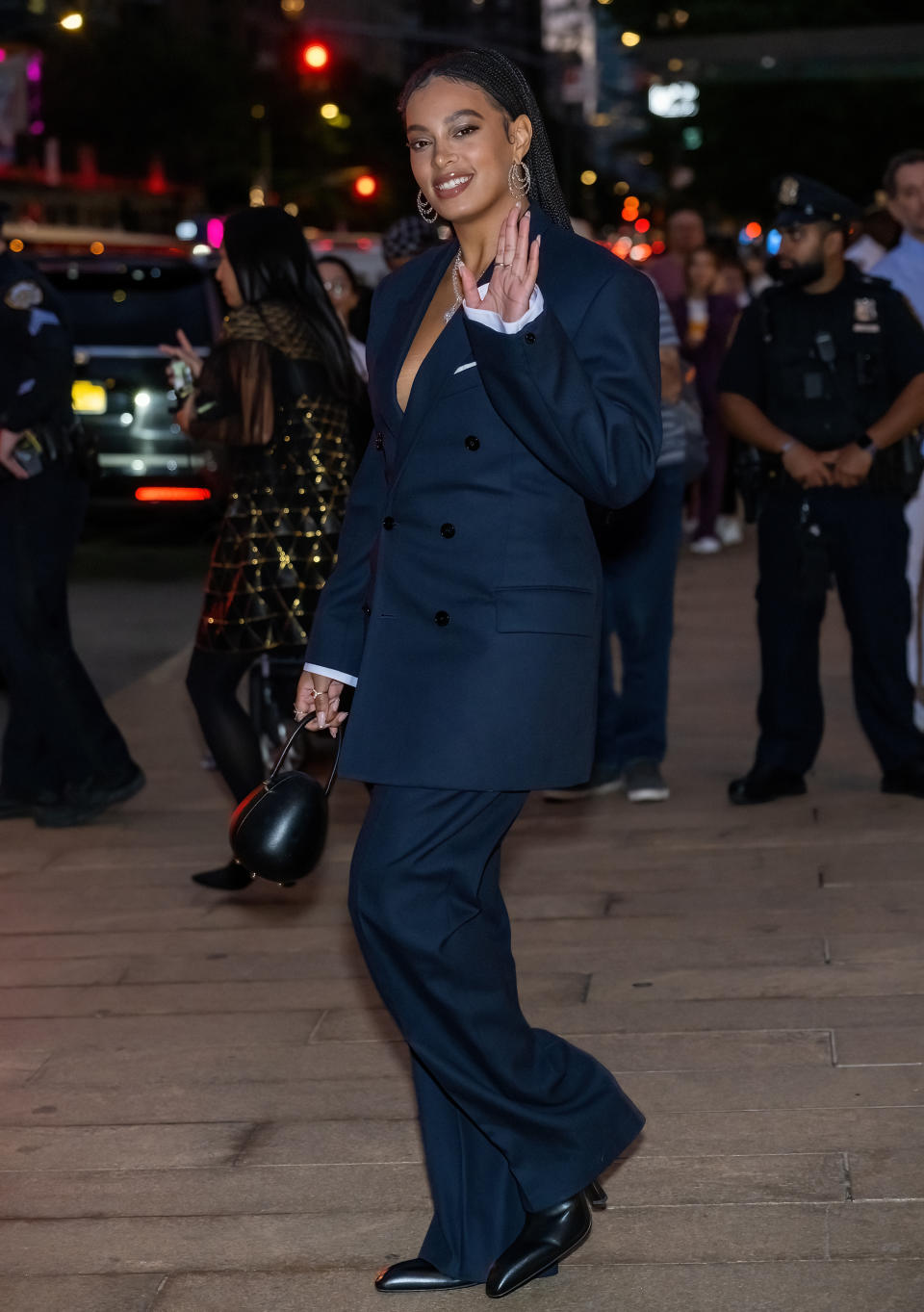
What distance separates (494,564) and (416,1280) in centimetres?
124

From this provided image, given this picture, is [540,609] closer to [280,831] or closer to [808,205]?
[280,831]

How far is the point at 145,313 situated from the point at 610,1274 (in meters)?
11.6

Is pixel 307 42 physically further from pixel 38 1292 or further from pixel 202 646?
pixel 38 1292

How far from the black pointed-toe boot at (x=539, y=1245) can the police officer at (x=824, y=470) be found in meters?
3.84

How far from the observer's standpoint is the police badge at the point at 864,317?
6.93 metres

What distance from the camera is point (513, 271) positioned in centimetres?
314

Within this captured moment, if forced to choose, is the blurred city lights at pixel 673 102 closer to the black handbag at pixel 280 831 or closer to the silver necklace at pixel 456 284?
the silver necklace at pixel 456 284

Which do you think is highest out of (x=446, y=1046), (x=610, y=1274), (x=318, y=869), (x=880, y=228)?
(x=880, y=228)

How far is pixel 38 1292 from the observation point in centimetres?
369

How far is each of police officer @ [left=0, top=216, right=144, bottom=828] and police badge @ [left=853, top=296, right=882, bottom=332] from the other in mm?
2652

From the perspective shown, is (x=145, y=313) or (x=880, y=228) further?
(x=145, y=313)

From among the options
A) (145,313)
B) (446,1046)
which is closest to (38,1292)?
(446,1046)

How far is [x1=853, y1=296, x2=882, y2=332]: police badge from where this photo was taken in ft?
22.7

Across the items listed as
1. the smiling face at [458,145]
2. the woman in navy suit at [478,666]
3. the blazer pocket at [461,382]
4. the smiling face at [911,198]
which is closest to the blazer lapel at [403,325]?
the woman in navy suit at [478,666]
